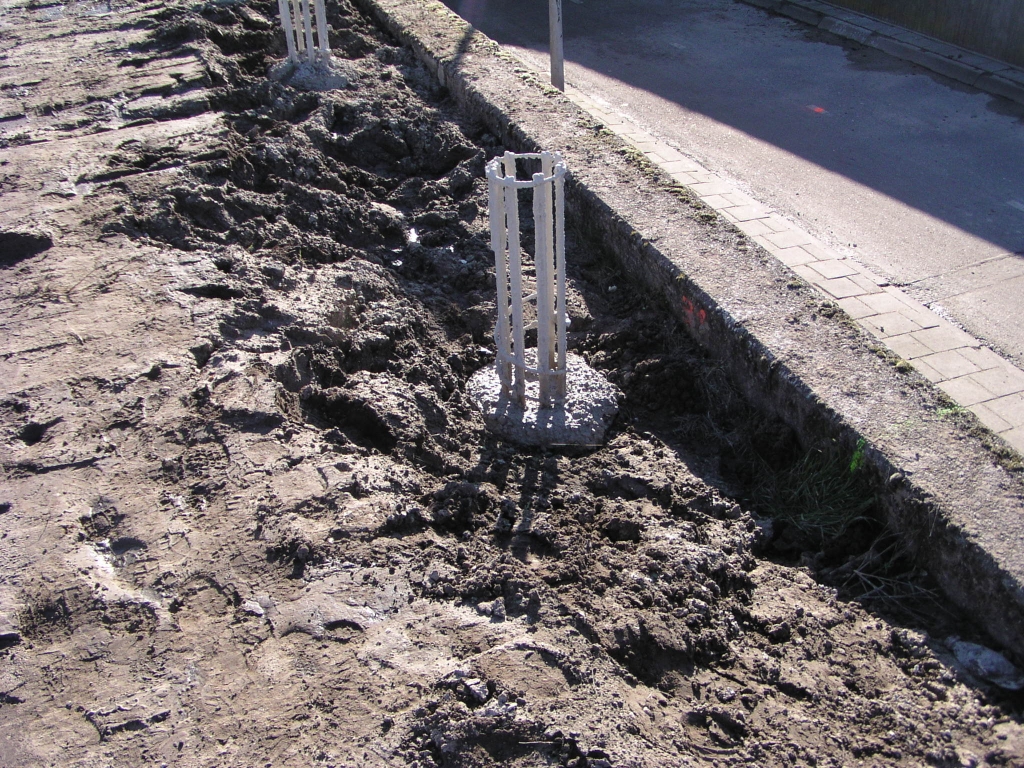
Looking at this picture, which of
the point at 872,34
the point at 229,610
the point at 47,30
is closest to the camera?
the point at 229,610

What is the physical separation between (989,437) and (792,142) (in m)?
4.65

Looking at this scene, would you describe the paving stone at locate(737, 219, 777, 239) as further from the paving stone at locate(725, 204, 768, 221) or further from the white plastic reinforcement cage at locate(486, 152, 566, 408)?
the white plastic reinforcement cage at locate(486, 152, 566, 408)

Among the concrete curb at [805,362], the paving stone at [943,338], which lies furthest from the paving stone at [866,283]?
the concrete curb at [805,362]

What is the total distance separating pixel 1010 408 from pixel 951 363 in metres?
0.44

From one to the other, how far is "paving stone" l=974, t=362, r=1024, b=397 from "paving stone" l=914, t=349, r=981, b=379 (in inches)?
2.6

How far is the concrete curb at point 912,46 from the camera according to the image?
8.02 metres

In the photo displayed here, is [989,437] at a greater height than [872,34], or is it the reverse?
[872,34]

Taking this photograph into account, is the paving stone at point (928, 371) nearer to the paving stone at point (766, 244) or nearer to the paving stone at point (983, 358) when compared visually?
the paving stone at point (983, 358)

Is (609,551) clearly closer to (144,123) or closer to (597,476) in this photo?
(597,476)

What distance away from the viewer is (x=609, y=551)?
306 cm

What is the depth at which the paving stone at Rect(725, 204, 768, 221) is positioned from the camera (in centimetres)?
593

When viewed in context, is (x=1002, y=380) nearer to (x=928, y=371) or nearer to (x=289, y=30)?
(x=928, y=371)

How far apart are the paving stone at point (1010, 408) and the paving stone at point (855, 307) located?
0.88 metres

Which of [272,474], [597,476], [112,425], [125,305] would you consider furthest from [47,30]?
[597,476]
